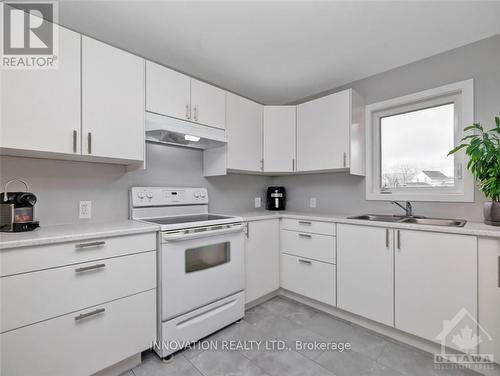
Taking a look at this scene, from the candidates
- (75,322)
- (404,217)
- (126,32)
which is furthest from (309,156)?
(75,322)

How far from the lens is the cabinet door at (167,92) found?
6.17ft

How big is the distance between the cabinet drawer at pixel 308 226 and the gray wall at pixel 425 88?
53cm

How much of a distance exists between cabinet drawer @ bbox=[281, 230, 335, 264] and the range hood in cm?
118

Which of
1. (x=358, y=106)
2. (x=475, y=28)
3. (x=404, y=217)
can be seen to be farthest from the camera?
(x=358, y=106)

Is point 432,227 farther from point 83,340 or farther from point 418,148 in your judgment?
point 83,340

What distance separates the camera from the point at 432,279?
5.46 ft

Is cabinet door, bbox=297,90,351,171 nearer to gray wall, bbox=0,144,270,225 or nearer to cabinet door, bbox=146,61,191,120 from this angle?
gray wall, bbox=0,144,270,225

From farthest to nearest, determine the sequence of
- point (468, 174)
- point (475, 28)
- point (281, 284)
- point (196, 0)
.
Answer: point (281, 284), point (468, 174), point (475, 28), point (196, 0)

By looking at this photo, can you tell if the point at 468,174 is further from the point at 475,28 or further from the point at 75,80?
the point at 75,80

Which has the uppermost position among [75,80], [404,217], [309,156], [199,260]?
[75,80]

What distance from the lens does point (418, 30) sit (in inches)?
70.9

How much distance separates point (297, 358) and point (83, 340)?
1.34 metres

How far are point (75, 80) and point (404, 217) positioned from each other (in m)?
2.72

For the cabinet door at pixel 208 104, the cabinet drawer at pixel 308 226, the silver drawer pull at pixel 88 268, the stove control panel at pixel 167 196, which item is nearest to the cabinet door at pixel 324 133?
the cabinet drawer at pixel 308 226
